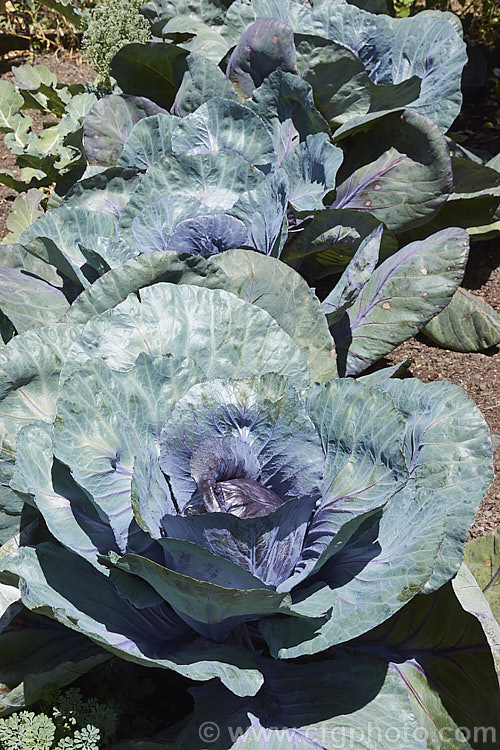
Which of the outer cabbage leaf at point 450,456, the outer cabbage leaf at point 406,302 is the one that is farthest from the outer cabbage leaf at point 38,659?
the outer cabbage leaf at point 406,302

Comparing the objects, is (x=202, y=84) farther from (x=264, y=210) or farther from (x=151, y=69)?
(x=264, y=210)

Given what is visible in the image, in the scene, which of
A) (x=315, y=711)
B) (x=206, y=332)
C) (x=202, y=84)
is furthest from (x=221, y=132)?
(x=315, y=711)

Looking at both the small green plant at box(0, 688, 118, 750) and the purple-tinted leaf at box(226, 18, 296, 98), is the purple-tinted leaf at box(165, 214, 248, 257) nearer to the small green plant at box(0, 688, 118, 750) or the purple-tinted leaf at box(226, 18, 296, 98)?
the purple-tinted leaf at box(226, 18, 296, 98)

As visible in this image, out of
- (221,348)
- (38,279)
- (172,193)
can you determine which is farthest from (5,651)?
(172,193)

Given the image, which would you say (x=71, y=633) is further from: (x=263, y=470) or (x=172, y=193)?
(x=172, y=193)

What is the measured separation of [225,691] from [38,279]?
142 cm

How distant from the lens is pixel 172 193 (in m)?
2.29

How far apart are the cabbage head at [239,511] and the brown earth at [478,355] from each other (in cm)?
93

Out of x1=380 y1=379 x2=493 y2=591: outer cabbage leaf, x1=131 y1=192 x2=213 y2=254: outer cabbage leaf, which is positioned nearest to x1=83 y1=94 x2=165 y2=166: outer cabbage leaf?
x1=131 y1=192 x2=213 y2=254: outer cabbage leaf

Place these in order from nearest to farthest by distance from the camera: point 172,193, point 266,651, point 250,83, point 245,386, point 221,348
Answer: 1. point 245,386
2. point 221,348
3. point 266,651
4. point 172,193
5. point 250,83

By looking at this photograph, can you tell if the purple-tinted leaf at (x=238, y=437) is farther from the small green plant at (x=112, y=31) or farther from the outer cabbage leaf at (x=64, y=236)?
the small green plant at (x=112, y=31)

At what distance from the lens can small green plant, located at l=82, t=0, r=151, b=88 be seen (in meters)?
3.39

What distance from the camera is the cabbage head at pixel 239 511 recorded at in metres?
1.46

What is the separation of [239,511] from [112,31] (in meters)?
2.73
